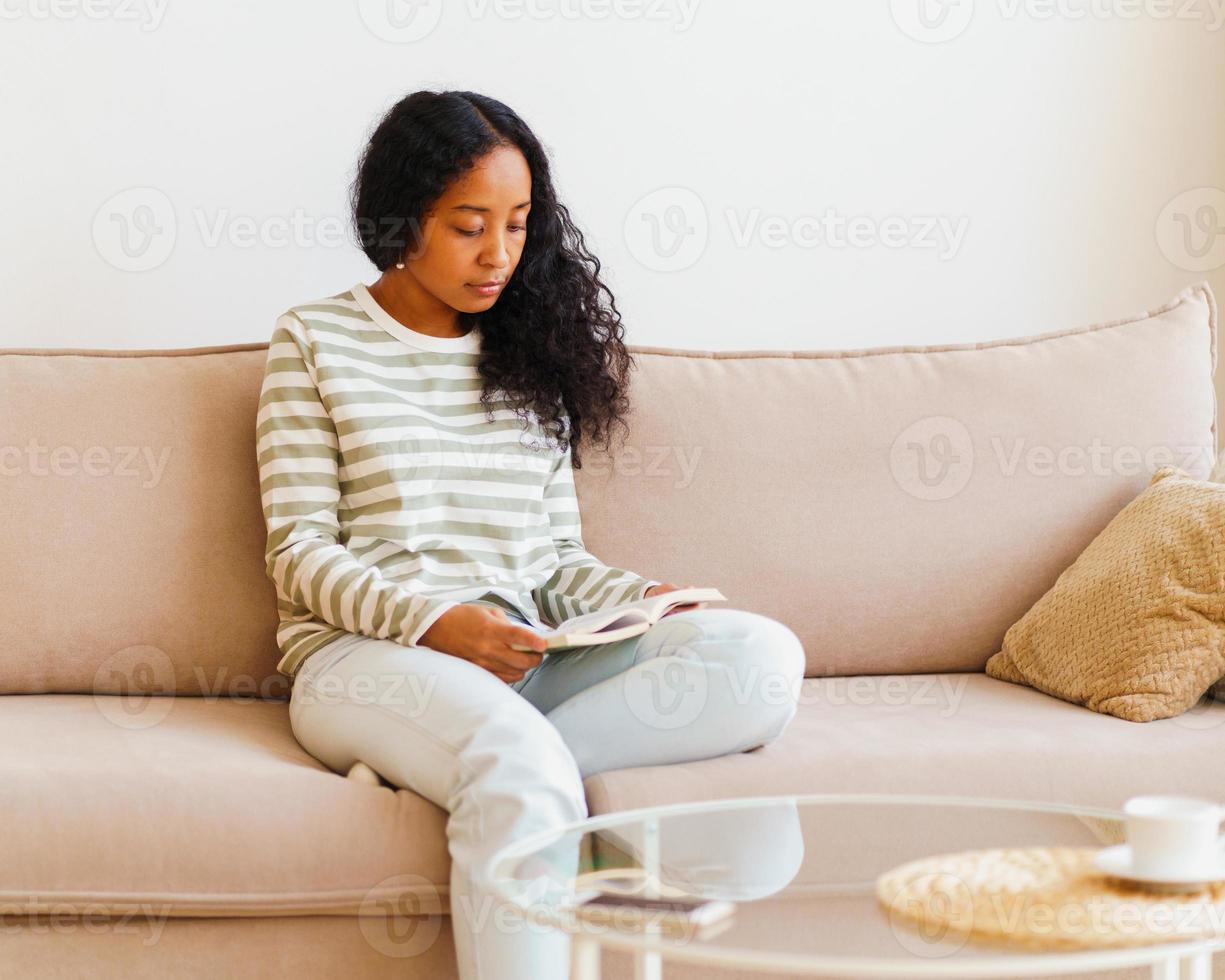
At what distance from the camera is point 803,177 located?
87.4 inches

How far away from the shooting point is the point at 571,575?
167 centimetres

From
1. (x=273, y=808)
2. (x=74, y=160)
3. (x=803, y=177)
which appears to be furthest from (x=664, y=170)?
(x=273, y=808)

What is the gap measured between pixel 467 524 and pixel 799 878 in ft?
2.61

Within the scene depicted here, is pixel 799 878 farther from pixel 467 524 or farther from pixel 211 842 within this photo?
pixel 467 524

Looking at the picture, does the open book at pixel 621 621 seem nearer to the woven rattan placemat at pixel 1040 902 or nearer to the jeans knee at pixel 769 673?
the jeans knee at pixel 769 673

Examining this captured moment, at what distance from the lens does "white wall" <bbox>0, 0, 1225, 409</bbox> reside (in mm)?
2061

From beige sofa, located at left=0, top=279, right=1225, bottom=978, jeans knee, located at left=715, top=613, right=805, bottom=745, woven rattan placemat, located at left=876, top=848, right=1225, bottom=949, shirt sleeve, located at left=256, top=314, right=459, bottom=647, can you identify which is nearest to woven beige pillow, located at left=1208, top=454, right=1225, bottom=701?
beige sofa, located at left=0, top=279, right=1225, bottom=978

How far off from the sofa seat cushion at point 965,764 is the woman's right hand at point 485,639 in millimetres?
148

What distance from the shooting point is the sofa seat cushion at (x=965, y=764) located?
1338 mm

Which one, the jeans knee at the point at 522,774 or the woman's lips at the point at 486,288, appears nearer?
the jeans knee at the point at 522,774

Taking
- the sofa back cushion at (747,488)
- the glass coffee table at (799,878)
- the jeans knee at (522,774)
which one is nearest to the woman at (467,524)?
the jeans knee at (522,774)

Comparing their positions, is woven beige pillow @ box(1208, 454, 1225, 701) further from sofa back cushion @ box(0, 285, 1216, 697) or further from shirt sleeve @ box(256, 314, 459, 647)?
shirt sleeve @ box(256, 314, 459, 647)

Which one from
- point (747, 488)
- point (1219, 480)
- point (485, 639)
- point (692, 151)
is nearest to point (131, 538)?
point (485, 639)

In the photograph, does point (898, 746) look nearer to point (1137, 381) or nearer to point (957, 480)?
point (957, 480)
